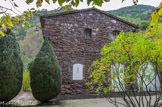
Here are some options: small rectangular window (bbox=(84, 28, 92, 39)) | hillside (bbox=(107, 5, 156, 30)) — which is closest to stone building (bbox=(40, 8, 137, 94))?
small rectangular window (bbox=(84, 28, 92, 39))

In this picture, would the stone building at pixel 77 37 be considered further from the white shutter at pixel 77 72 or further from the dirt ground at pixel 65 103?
the dirt ground at pixel 65 103

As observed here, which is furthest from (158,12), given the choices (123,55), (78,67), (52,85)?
(78,67)

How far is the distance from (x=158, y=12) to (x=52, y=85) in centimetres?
572

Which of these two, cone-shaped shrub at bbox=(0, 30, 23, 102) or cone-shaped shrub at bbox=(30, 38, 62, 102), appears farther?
cone-shaped shrub at bbox=(30, 38, 62, 102)

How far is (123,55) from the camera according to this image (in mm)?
4117

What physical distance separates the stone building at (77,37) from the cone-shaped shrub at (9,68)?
276cm

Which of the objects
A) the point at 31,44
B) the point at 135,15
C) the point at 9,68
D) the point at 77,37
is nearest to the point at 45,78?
the point at 9,68

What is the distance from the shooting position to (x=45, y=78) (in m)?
6.29

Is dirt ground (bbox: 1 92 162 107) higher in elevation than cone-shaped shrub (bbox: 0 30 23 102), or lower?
lower

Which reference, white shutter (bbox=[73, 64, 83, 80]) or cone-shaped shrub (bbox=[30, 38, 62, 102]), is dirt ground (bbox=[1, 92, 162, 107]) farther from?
white shutter (bbox=[73, 64, 83, 80])

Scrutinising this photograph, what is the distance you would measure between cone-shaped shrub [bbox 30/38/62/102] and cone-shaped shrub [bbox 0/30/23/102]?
2.04 ft

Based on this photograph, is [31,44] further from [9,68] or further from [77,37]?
[9,68]

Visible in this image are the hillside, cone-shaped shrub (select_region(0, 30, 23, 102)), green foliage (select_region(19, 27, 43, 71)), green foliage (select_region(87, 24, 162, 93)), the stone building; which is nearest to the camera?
green foliage (select_region(87, 24, 162, 93))

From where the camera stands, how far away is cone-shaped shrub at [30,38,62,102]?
621 centimetres
